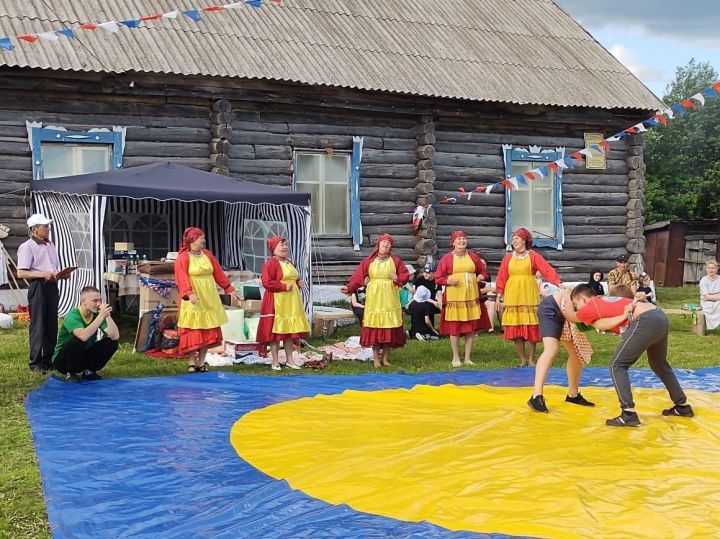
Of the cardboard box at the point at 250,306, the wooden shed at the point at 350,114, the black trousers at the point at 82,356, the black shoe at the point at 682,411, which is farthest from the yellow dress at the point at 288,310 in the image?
the wooden shed at the point at 350,114

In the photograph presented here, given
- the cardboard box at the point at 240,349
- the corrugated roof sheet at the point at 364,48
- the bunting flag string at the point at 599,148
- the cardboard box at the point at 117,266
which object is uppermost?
the corrugated roof sheet at the point at 364,48

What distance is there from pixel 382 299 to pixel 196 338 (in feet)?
6.72

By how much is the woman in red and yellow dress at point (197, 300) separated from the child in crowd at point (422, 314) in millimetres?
3612

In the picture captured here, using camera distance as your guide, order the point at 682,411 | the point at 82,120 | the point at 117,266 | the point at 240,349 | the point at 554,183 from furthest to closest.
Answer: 1. the point at 554,183
2. the point at 82,120
3. the point at 117,266
4. the point at 240,349
5. the point at 682,411

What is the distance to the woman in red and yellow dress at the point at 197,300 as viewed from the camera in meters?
8.55

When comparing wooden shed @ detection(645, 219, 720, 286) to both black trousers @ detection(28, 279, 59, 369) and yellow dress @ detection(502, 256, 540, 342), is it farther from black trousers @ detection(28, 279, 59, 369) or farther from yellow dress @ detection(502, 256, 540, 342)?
black trousers @ detection(28, 279, 59, 369)

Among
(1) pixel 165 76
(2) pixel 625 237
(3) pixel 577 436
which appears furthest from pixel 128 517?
(2) pixel 625 237

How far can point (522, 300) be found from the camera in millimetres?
9430

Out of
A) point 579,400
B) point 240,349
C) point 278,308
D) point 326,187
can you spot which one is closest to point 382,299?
point 278,308

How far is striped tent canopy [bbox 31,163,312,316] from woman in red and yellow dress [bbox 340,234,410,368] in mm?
1711

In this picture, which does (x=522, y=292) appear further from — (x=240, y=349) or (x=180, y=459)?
(x=180, y=459)

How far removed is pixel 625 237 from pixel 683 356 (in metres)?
6.94

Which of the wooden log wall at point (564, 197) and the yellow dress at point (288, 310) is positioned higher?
the wooden log wall at point (564, 197)

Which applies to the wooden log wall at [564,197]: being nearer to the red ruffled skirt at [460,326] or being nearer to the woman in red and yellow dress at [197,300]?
the red ruffled skirt at [460,326]
